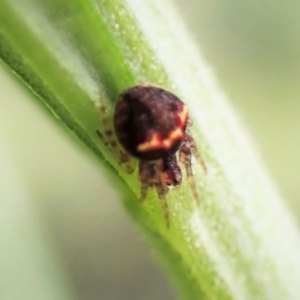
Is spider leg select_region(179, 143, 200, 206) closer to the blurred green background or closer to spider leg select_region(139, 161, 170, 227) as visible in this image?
spider leg select_region(139, 161, 170, 227)

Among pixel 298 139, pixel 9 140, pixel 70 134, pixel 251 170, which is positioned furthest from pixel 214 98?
pixel 9 140

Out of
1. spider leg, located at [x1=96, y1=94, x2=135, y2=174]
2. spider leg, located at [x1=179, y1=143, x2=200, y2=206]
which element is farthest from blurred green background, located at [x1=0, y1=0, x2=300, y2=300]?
spider leg, located at [x1=96, y1=94, x2=135, y2=174]

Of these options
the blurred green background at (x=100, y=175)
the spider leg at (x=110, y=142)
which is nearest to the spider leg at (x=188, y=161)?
the spider leg at (x=110, y=142)

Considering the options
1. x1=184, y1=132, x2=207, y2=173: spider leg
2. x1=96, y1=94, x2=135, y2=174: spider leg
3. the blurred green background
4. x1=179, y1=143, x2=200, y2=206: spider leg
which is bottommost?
the blurred green background

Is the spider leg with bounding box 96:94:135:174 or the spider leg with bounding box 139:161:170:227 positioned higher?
the spider leg with bounding box 96:94:135:174

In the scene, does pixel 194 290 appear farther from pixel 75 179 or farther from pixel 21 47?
pixel 75 179

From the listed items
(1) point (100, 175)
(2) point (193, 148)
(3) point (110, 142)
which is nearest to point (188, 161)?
(2) point (193, 148)
